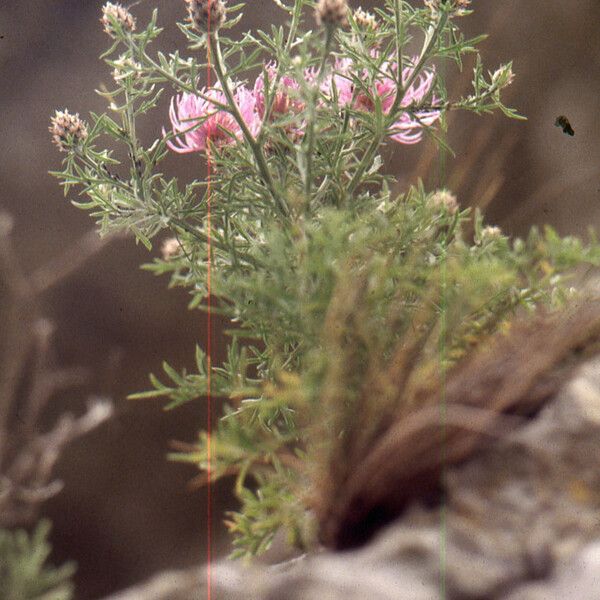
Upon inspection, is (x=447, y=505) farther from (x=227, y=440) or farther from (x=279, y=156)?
(x=279, y=156)

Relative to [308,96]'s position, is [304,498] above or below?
below

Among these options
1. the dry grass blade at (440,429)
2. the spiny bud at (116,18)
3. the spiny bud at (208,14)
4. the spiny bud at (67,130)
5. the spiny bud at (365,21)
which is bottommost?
the dry grass blade at (440,429)

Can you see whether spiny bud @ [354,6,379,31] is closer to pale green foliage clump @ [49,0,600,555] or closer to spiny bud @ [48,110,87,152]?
pale green foliage clump @ [49,0,600,555]

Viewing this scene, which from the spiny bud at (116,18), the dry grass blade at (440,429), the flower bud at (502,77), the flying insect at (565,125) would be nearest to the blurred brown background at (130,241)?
the flying insect at (565,125)

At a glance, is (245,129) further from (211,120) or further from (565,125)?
(565,125)

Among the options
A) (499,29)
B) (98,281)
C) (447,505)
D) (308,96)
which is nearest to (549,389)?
(447,505)

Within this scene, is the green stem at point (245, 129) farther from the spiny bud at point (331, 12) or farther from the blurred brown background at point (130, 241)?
the blurred brown background at point (130, 241)
